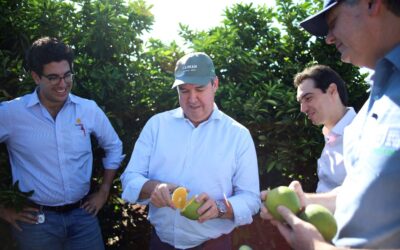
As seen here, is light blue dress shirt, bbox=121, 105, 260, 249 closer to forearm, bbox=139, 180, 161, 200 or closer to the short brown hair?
forearm, bbox=139, 180, 161, 200

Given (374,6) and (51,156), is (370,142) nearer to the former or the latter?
(374,6)

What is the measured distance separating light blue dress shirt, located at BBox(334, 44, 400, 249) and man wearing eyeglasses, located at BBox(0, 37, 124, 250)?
8.16ft

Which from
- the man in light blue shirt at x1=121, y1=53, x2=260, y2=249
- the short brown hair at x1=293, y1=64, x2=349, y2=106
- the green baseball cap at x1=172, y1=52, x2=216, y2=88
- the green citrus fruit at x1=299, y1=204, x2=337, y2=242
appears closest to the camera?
the green citrus fruit at x1=299, y1=204, x2=337, y2=242

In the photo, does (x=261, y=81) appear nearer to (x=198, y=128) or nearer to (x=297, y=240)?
(x=198, y=128)

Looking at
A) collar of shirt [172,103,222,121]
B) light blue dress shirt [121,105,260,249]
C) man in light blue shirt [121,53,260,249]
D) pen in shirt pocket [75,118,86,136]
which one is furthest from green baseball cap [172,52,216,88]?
pen in shirt pocket [75,118,86,136]

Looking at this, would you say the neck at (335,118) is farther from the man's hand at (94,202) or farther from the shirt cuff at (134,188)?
the man's hand at (94,202)

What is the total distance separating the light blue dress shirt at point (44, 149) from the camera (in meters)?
3.29

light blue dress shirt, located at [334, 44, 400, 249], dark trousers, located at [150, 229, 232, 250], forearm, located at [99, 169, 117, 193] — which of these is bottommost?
dark trousers, located at [150, 229, 232, 250]

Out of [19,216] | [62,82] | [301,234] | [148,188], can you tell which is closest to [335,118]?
[148,188]

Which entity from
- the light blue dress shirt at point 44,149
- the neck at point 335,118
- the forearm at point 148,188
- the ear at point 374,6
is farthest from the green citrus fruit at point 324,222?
the light blue dress shirt at point 44,149

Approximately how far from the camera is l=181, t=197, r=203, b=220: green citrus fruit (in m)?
2.61

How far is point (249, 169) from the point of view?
298 centimetres

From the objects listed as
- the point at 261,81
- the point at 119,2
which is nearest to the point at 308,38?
the point at 261,81

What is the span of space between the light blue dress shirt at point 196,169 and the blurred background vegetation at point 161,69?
1.01 metres
